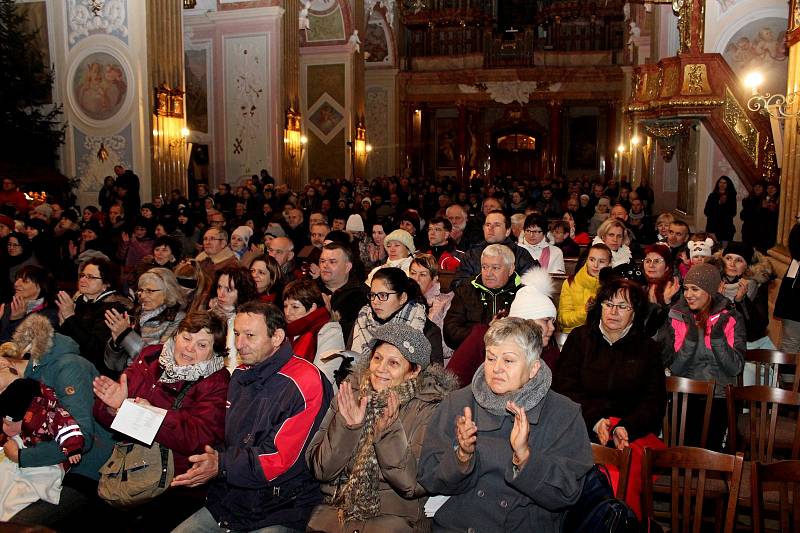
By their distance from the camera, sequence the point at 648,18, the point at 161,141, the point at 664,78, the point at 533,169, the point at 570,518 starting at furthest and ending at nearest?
the point at 533,169, the point at 648,18, the point at 161,141, the point at 664,78, the point at 570,518

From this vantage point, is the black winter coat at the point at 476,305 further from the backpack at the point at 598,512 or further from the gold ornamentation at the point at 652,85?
the gold ornamentation at the point at 652,85

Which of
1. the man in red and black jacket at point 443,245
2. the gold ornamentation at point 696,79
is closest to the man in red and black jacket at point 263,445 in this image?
the man in red and black jacket at point 443,245

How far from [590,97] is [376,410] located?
96.1 ft

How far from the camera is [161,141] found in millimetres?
13328

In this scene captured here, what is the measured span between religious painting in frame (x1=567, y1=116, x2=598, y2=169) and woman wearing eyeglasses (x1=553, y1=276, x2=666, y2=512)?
29.6m

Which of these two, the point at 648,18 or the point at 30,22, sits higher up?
the point at 648,18

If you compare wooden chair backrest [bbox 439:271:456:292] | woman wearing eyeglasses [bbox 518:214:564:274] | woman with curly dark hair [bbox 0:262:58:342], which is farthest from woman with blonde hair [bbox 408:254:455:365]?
woman with curly dark hair [bbox 0:262:58:342]

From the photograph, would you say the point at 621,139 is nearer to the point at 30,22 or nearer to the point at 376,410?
the point at 30,22

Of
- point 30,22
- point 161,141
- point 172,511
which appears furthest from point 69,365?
point 30,22

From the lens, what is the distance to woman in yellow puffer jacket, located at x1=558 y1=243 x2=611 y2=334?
18.8 ft

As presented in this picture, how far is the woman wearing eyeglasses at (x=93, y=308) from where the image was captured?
520cm

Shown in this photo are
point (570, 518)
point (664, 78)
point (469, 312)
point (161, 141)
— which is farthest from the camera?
point (161, 141)

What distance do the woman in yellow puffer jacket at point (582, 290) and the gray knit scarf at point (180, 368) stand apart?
303cm

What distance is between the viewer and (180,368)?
144 inches
